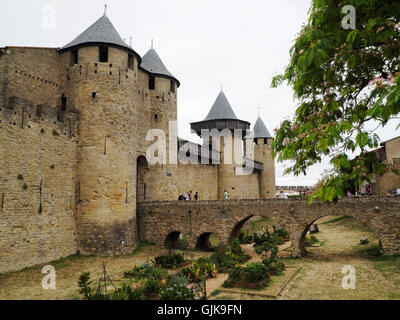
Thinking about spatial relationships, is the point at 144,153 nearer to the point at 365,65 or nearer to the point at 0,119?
the point at 0,119

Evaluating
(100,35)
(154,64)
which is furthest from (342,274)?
(154,64)

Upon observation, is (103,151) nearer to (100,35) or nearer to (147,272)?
→ (100,35)

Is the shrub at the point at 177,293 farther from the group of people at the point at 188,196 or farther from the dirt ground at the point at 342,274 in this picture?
the group of people at the point at 188,196

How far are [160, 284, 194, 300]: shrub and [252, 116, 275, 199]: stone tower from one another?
25781 mm

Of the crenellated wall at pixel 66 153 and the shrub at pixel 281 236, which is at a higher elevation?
the crenellated wall at pixel 66 153

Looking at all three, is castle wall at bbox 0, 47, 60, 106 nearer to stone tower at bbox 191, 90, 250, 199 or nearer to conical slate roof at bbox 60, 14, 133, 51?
conical slate roof at bbox 60, 14, 133, 51

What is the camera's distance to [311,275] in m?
12.2

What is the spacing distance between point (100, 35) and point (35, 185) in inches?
362

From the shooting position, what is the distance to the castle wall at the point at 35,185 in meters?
12.3

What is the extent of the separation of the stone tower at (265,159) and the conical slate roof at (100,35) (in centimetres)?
2000

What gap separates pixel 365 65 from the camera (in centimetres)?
436

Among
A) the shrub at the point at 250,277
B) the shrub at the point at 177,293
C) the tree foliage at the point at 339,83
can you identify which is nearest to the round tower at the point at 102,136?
the shrub at the point at 250,277

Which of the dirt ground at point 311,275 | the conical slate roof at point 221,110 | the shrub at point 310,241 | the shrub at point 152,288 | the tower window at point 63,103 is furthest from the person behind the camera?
the conical slate roof at point 221,110

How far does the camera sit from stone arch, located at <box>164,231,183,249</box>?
19.4 metres
